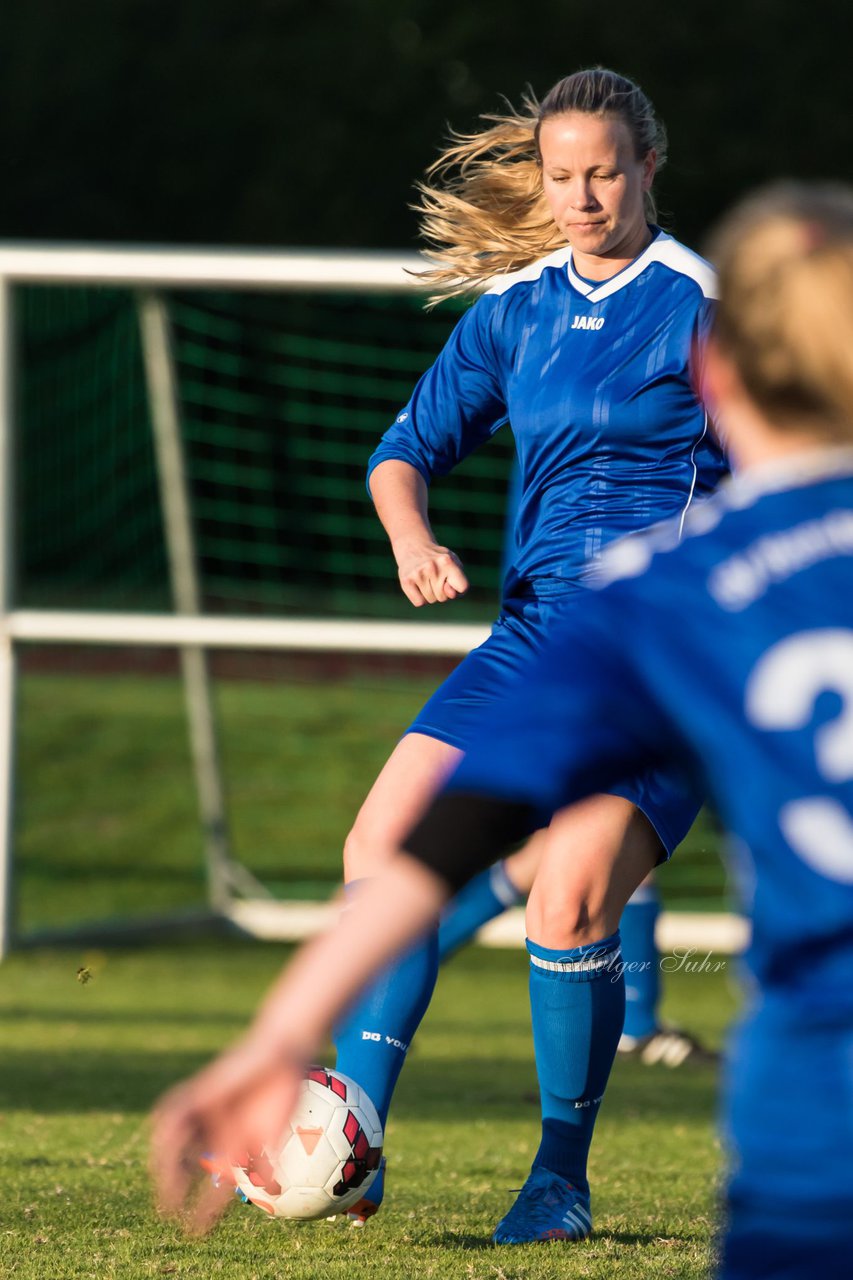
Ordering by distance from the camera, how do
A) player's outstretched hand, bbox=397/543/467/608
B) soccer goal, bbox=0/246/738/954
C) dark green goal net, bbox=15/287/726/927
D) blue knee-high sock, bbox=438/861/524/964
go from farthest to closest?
dark green goal net, bbox=15/287/726/927 < soccer goal, bbox=0/246/738/954 < blue knee-high sock, bbox=438/861/524/964 < player's outstretched hand, bbox=397/543/467/608

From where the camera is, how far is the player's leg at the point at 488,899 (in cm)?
505

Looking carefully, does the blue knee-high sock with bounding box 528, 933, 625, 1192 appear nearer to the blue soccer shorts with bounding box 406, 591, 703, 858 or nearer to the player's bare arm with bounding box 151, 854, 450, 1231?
the blue soccer shorts with bounding box 406, 591, 703, 858

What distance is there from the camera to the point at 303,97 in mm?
26125

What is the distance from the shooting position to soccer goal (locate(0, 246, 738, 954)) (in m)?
7.19

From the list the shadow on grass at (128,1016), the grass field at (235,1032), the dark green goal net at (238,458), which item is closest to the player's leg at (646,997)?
the grass field at (235,1032)

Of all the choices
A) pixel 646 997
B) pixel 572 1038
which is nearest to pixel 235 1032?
pixel 646 997

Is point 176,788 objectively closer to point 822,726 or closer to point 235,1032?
point 235,1032

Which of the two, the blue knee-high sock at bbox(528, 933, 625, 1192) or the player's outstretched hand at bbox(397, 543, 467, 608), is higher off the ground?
the player's outstretched hand at bbox(397, 543, 467, 608)

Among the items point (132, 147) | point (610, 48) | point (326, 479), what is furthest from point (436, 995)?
point (132, 147)

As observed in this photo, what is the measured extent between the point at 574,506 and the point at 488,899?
2141 mm

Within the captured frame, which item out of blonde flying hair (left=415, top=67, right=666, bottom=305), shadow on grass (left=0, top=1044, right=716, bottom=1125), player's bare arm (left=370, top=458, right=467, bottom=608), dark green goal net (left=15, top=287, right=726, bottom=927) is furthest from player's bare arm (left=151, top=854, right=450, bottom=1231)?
dark green goal net (left=15, top=287, right=726, bottom=927)

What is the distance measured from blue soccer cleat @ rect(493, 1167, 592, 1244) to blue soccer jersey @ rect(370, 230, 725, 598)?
105 cm

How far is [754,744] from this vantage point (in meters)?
1.47

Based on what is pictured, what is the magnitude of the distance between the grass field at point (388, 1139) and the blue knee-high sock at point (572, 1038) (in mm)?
170
